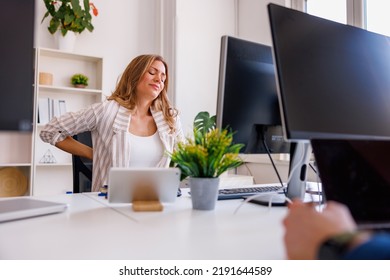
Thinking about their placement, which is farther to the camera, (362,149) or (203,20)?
(203,20)

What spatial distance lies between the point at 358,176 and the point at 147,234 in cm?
42

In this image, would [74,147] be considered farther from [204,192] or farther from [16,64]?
[16,64]

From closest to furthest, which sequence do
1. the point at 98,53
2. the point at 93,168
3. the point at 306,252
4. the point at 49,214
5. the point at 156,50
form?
the point at 306,252 < the point at 49,214 < the point at 93,168 < the point at 98,53 < the point at 156,50

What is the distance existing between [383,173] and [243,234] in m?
0.30

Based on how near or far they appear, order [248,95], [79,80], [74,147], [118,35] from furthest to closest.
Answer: [118,35], [79,80], [74,147], [248,95]

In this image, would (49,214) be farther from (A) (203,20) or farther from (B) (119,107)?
(A) (203,20)

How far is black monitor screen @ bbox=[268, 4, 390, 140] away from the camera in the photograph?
73 cm

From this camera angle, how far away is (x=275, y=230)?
2.16 ft

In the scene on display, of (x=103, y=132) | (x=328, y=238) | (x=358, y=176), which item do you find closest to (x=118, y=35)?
(x=103, y=132)

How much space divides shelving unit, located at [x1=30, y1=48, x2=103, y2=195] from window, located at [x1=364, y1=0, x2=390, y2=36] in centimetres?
223

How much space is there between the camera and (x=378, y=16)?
2391mm

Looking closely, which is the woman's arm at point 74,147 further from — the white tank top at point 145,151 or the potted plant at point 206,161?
the potted plant at point 206,161
